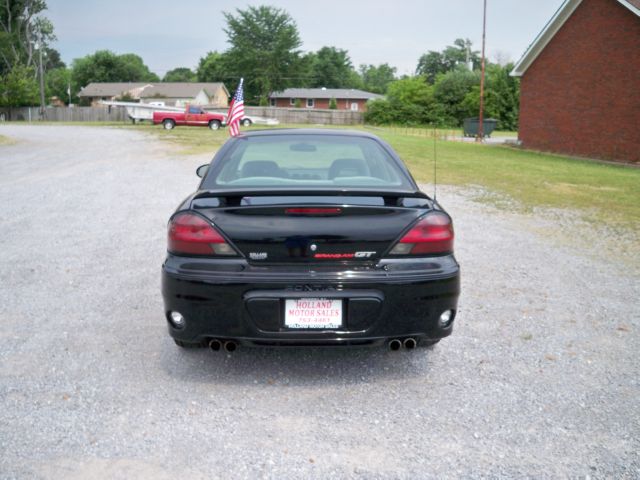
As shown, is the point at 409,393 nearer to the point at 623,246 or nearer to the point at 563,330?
the point at 563,330

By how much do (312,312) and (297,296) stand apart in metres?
0.12

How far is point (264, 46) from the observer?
78.2 metres

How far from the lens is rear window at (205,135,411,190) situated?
394cm

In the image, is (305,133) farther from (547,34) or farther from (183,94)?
(183,94)

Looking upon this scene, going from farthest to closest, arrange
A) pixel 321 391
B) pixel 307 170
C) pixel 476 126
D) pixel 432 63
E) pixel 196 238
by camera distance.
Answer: pixel 432 63 < pixel 476 126 < pixel 307 170 < pixel 321 391 < pixel 196 238

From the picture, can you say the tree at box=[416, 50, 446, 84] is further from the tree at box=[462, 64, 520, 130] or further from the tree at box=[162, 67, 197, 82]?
the tree at box=[462, 64, 520, 130]

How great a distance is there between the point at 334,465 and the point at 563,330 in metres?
2.59

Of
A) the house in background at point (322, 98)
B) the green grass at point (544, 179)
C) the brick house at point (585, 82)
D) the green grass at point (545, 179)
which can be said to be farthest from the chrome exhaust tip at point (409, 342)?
the house in background at point (322, 98)

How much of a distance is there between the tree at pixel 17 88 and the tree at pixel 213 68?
1018 inches

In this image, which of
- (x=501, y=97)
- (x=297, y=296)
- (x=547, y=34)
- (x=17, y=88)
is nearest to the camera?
(x=297, y=296)

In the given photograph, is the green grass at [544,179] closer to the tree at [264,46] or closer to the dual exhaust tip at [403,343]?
the dual exhaust tip at [403,343]

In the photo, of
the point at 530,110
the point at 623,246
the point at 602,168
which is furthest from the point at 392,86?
the point at 623,246

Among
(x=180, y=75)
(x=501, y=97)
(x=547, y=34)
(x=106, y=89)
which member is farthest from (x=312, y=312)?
(x=180, y=75)

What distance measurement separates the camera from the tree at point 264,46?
252ft
